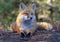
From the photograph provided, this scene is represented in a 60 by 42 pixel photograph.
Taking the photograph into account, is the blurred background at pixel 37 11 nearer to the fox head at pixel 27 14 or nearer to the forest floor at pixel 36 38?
the fox head at pixel 27 14

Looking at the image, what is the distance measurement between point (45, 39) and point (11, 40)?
1.76 ft

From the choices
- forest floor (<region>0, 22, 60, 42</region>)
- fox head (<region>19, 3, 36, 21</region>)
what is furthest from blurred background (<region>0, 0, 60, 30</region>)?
forest floor (<region>0, 22, 60, 42</region>)

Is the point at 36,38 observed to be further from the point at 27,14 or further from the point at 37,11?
the point at 37,11

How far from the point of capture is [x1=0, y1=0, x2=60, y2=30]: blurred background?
6.43 m

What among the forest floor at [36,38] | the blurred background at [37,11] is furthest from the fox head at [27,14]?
the blurred background at [37,11]

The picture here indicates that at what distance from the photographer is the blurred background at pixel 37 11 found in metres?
6.43

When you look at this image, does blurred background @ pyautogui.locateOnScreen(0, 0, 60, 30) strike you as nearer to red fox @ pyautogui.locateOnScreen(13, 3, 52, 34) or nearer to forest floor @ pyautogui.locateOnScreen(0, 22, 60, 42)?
red fox @ pyautogui.locateOnScreen(13, 3, 52, 34)

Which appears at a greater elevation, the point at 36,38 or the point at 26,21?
the point at 26,21

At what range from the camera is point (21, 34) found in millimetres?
3670

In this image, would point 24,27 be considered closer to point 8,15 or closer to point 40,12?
point 8,15

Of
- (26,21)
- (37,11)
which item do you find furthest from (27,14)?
(37,11)

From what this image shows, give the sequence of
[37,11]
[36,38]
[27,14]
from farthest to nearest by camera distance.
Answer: [37,11], [27,14], [36,38]

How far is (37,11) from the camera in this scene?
293 inches

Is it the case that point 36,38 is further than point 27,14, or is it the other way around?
point 27,14
